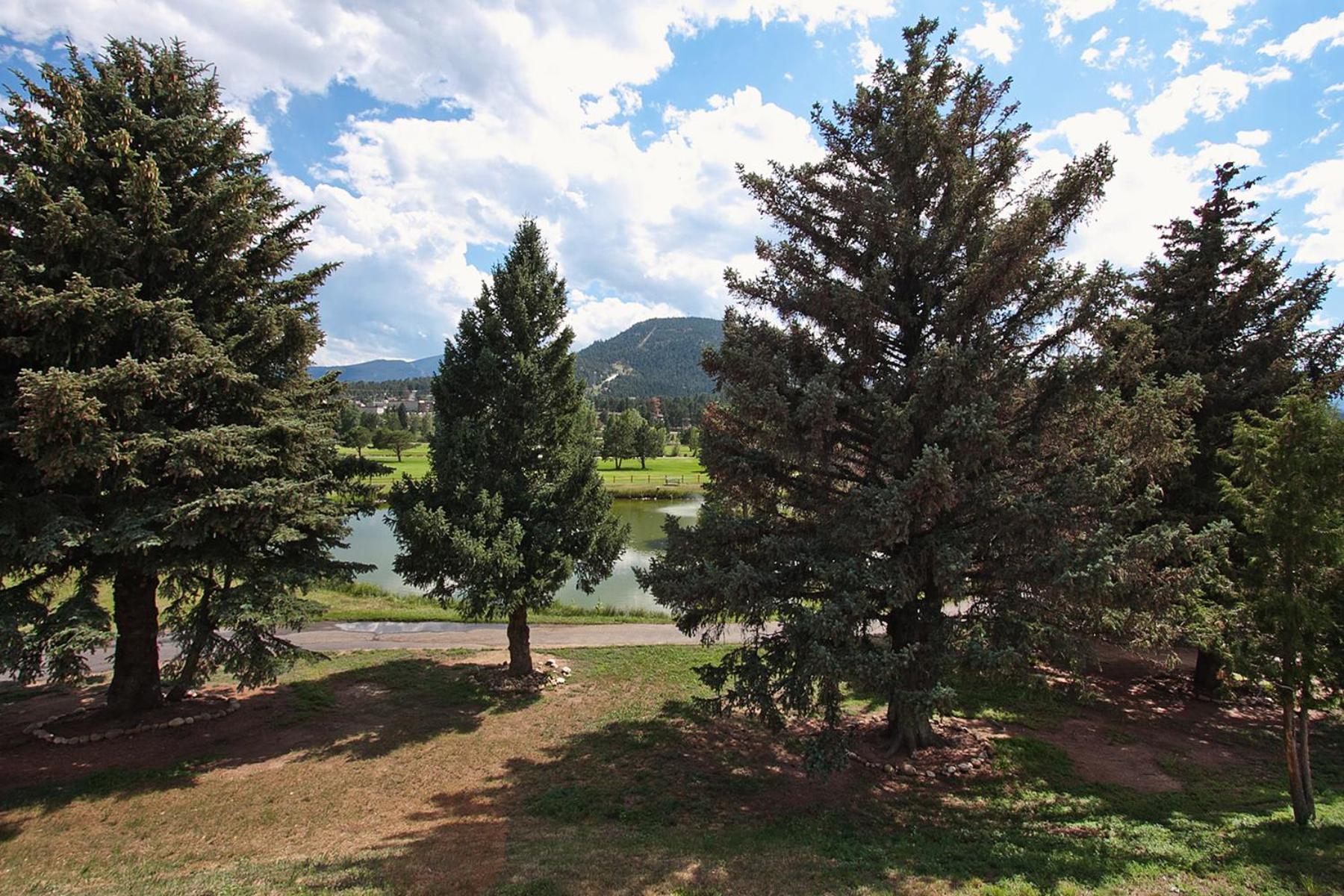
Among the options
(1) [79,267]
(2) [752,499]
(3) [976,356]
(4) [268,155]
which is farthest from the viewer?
(4) [268,155]

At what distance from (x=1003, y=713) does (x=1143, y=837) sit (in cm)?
521

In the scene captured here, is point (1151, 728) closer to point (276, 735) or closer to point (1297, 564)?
point (1297, 564)

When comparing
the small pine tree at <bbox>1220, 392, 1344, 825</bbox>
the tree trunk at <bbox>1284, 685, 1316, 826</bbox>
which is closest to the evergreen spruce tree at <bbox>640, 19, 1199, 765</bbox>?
the small pine tree at <bbox>1220, 392, 1344, 825</bbox>

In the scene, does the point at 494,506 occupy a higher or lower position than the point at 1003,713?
Answer: higher

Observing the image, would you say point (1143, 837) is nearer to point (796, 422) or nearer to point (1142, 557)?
point (1142, 557)

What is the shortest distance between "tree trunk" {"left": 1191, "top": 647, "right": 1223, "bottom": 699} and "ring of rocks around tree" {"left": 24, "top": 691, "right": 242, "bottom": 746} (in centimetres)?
2067

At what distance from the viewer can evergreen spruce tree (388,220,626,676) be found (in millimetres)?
12461

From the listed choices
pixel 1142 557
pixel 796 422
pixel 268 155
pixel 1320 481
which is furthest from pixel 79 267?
pixel 1320 481

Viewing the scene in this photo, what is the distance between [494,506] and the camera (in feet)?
41.7

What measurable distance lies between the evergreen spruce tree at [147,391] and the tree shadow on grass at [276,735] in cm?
119

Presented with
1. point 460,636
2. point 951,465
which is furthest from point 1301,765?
point 460,636

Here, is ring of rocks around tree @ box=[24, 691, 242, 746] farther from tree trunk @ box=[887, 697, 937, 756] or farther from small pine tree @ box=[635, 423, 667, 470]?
small pine tree @ box=[635, 423, 667, 470]

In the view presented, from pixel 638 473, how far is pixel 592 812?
73939 millimetres

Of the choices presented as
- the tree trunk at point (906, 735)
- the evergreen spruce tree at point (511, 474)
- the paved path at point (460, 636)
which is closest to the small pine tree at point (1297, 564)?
the tree trunk at point (906, 735)
